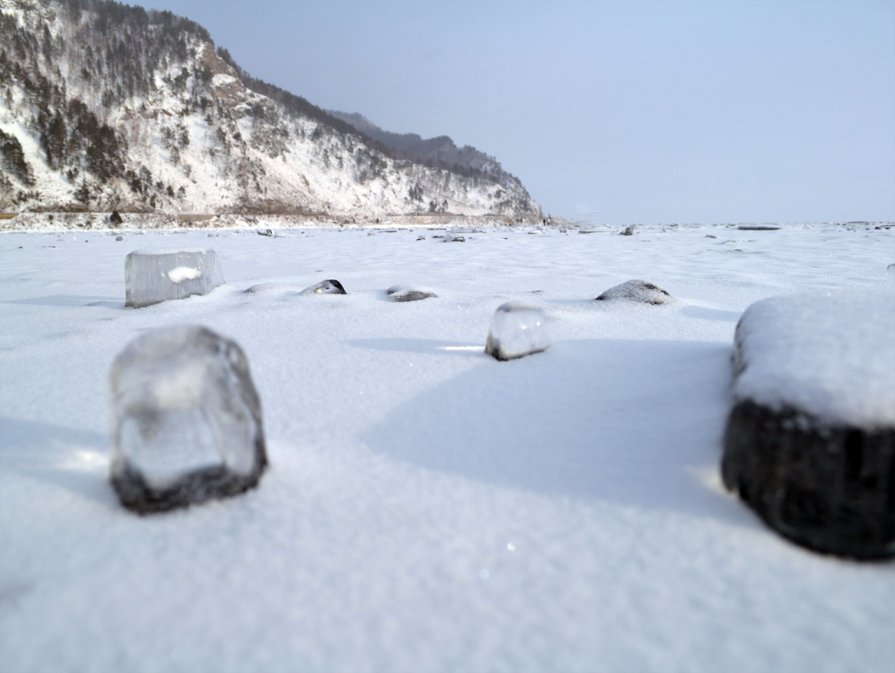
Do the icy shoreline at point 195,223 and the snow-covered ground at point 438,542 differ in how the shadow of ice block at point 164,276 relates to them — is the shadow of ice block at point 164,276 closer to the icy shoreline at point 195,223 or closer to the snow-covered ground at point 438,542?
the snow-covered ground at point 438,542

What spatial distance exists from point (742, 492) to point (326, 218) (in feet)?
102

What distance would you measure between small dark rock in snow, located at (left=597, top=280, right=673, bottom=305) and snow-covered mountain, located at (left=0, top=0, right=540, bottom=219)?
2664cm

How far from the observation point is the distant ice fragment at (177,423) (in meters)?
0.83

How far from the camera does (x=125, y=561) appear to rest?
76cm

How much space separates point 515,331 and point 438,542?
938 millimetres

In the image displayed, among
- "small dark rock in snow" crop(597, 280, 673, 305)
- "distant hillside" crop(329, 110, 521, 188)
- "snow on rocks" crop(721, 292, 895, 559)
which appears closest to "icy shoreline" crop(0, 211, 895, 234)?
"small dark rock in snow" crop(597, 280, 673, 305)

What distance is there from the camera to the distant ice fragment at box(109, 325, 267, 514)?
826 mm

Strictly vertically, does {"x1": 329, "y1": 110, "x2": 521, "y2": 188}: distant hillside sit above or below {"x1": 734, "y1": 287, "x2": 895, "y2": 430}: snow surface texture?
above

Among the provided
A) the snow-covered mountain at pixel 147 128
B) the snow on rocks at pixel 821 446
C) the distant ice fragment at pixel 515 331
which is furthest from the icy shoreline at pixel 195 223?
the snow on rocks at pixel 821 446

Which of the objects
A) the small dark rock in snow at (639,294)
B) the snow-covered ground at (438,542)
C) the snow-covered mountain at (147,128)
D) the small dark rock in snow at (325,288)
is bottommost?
the snow-covered ground at (438,542)

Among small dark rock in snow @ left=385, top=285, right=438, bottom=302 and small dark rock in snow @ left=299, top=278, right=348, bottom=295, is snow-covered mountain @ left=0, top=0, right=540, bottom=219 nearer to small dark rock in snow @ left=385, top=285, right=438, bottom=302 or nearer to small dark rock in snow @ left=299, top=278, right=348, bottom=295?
small dark rock in snow @ left=299, top=278, right=348, bottom=295

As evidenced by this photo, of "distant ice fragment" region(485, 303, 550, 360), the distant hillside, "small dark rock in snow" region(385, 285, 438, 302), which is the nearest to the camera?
"distant ice fragment" region(485, 303, 550, 360)

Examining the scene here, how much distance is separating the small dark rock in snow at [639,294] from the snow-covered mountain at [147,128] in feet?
87.4

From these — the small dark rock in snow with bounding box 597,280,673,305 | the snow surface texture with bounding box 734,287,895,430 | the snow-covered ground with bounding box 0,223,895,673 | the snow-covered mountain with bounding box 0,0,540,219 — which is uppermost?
the snow-covered mountain with bounding box 0,0,540,219
